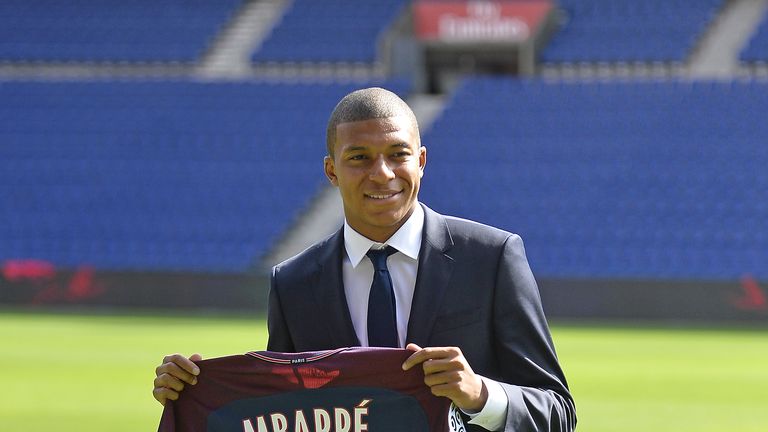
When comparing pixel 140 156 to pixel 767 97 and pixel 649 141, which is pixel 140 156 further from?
pixel 767 97

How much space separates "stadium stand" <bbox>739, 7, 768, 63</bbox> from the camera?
25469mm

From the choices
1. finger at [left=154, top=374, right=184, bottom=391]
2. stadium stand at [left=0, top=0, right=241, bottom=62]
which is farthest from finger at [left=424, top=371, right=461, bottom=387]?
stadium stand at [left=0, top=0, right=241, bottom=62]

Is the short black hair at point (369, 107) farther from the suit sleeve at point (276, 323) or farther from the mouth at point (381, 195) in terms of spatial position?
the suit sleeve at point (276, 323)

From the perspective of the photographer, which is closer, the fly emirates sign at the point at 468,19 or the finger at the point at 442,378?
Result: the finger at the point at 442,378

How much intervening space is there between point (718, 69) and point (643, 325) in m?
8.65

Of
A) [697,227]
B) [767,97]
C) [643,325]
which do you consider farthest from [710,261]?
[767,97]

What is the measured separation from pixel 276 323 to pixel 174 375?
0.33 metres

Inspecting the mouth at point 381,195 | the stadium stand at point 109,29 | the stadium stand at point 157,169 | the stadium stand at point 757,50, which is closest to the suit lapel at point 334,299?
the mouth at point 381,195

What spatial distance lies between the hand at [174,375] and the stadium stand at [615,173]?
16.9m

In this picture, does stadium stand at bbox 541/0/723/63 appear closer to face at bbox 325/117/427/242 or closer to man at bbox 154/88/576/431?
man at bbox 154/88/576/431

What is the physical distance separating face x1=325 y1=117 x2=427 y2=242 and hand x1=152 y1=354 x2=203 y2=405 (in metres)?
0.59

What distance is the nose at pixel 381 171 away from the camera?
10.8 ft

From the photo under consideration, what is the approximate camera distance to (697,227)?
70.1 ft

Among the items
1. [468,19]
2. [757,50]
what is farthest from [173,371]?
[468,19]
